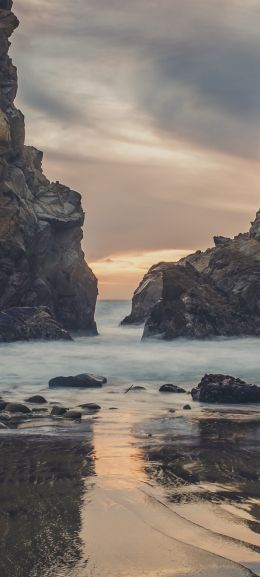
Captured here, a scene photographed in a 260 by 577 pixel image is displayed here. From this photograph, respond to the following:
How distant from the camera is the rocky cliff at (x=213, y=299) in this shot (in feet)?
134

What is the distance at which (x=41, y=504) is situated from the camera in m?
6.14

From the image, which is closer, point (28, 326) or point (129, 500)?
point (129, 500)

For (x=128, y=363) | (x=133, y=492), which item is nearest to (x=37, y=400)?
(x=133, y=492)

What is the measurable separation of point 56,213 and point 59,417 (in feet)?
140

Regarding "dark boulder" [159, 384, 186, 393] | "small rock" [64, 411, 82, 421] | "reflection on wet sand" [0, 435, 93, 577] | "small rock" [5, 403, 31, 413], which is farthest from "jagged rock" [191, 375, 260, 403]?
"reflection on wet sand" [0, 435, 93, 577]

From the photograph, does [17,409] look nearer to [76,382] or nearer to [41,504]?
[76,382]

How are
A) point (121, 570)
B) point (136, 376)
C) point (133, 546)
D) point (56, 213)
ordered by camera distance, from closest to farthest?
point (121, 570) → point (133, 546) → point (136, 376) → point (56, 213)

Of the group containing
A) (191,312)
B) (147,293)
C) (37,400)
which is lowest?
(37,400)

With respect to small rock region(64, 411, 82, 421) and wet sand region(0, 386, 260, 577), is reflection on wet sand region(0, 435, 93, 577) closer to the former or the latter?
wet sand region(0, 386, 260, 577)

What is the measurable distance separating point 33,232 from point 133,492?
44404 millimetres

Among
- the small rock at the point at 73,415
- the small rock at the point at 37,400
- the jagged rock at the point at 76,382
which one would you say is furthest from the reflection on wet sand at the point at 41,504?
the jagged rock at the point at 76,382

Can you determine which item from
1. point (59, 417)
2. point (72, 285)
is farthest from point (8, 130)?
point (59, 417)

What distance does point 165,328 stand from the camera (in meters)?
41.6

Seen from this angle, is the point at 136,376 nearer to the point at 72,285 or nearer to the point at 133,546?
the point at 133,546
